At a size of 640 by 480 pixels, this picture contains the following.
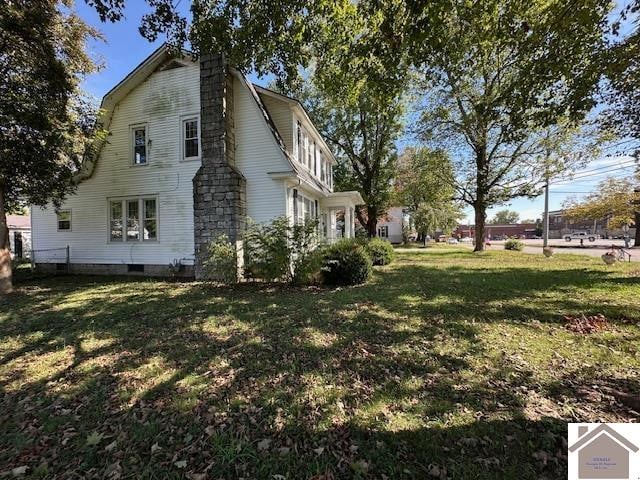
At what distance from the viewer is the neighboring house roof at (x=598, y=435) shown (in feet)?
7.79

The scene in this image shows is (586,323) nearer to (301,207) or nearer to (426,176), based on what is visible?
(301,207)

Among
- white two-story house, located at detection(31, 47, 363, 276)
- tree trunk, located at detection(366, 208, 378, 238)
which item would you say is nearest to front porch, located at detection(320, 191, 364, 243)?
white two-story house, located at detection(31, 47, 363, 276)

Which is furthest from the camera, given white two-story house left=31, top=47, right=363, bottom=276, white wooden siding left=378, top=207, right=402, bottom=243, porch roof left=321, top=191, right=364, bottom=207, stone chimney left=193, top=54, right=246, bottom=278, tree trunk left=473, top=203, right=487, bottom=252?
white wooden siding left=378, top=207, right=402, bottom=243

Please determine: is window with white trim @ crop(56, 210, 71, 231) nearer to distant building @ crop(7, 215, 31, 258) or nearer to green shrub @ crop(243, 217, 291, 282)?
green shrub @ crop(243, 217, 291, 282)

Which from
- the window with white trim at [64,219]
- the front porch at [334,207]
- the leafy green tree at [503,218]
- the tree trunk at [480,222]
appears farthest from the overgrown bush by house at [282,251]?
the leafy green tree at [503,218]

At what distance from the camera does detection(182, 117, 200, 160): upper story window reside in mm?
11227

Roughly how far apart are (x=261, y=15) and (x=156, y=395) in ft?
21.2

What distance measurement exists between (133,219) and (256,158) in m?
5.69

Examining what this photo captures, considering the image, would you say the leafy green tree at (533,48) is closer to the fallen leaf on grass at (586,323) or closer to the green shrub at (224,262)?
the fallen leaf on grass at (586,323)

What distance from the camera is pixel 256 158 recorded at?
10.8m

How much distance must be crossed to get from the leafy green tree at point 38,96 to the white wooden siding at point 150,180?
2.10 metres

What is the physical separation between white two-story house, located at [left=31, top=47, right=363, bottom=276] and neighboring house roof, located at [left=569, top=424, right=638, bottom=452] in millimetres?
8873

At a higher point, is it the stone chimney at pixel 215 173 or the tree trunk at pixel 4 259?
the stone chimney at pixel 215 173

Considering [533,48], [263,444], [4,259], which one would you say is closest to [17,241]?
[4,259]
